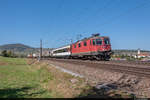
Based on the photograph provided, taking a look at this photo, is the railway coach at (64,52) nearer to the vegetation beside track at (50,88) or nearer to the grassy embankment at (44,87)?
the grassy embankment at (44,87)

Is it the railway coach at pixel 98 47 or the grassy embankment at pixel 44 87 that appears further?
the railway coach at pixel 98 47

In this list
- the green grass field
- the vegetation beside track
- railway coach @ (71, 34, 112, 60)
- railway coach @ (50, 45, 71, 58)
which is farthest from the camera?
railway coach @ (50, 45, 71, 58)

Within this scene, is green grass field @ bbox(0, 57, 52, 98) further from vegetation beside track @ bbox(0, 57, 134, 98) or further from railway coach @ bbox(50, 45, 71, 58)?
railway coach @ bbox(50, 45, 71, 58)

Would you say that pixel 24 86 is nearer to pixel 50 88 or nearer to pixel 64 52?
pixel 50 88

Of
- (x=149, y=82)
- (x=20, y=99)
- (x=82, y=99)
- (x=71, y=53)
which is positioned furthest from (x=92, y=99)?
(x=71, y=53)

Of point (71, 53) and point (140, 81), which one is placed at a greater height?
point (71, 53)

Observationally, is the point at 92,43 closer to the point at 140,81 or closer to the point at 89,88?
the point at 140,81

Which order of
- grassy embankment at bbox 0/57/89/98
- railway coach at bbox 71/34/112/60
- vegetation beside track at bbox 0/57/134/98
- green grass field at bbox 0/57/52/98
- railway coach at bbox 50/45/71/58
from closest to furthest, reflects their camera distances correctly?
vegetation beside track at bbox 0/57/134/98 < grassy embankment at bbox 0/57/89/98 < green grass field at bbox 0/57/52/98 < railway coach at bbox 71/34/112/60 < railway coach at bbox 50/45/71/58

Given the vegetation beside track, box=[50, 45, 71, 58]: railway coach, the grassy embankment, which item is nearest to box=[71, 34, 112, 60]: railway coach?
the grassy embankment

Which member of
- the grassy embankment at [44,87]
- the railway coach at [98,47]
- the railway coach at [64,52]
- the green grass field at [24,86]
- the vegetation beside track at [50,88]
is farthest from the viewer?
the railway coach at [64,52]

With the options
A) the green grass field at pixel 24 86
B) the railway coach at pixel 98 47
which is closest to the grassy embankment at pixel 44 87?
the green grass field at pixel 24 86

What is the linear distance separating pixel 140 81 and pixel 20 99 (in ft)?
19.3

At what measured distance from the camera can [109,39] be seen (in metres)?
21.2

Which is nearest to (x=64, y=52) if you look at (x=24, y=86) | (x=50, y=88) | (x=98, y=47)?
(x=98, y=47)
